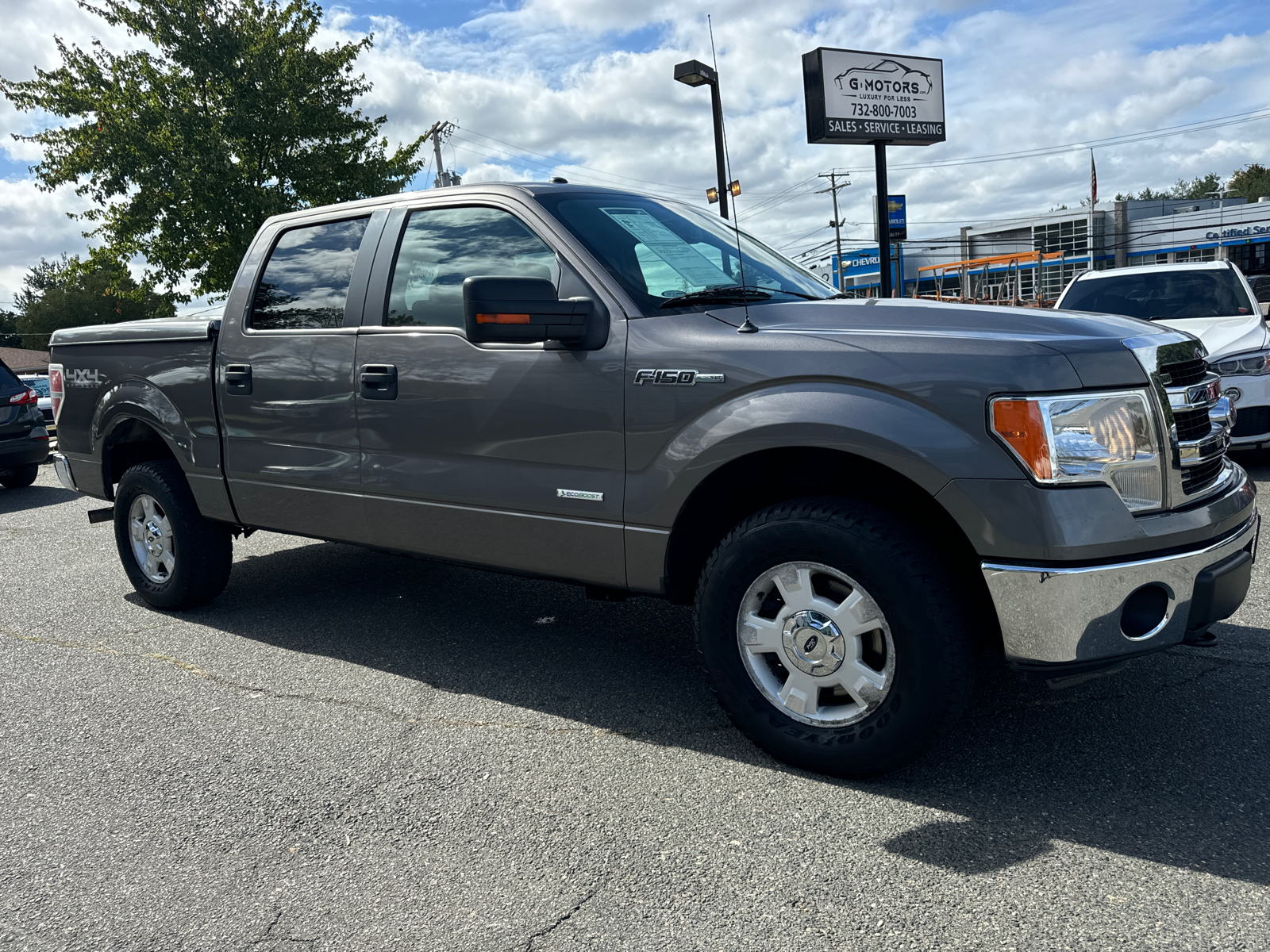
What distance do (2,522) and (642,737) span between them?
322 inches

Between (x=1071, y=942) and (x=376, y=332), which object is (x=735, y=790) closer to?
(x=1071, y=942)

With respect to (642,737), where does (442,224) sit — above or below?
above

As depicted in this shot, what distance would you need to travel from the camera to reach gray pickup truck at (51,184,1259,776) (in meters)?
2.63

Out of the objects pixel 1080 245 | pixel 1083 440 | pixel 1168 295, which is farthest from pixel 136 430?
pixel 1080 245

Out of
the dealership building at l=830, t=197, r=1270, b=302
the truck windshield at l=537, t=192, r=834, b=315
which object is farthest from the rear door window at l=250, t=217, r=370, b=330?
the dealership building at l=830, t=197, r=1270, b=302

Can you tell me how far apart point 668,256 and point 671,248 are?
72 mm

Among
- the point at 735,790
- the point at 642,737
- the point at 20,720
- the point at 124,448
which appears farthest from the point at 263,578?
the point at 735,790

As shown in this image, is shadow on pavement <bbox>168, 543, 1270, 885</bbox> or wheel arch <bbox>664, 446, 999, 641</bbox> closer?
shadow on pavement <bbox>168, 543, 1270, 885</bbox>

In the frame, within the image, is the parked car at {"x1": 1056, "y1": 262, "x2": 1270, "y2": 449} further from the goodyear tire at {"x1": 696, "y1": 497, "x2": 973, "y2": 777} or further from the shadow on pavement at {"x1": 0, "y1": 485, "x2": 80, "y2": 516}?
the shadow on pavement at {"x1": 0, "y1": 485, "x2": 80, "y2": 516}

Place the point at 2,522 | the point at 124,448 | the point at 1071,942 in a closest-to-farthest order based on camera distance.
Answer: the point at 1071,942, the point at 124,448, the point at 2,522

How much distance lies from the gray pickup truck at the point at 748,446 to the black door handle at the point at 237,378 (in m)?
0.01

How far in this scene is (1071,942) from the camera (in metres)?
2.18

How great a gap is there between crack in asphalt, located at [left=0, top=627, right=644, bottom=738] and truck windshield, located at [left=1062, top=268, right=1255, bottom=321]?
6598 millimetres

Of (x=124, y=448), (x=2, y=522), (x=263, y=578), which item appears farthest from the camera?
(x=2, y=522)
